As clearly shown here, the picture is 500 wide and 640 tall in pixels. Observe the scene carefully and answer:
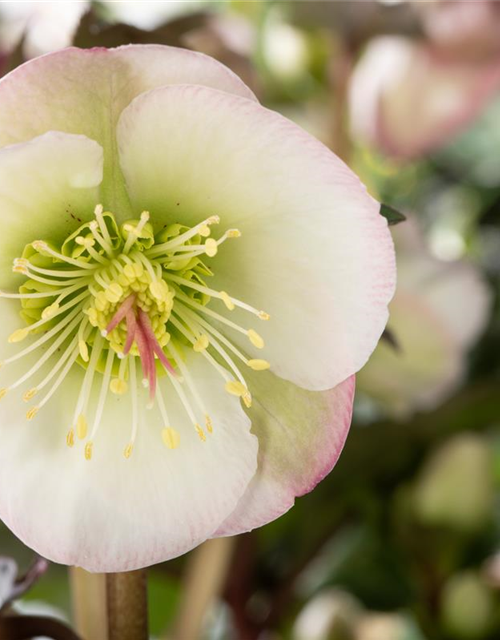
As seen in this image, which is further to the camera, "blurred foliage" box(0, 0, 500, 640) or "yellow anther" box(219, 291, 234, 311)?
"blurred foliage" box(0, 0, 500, 640)

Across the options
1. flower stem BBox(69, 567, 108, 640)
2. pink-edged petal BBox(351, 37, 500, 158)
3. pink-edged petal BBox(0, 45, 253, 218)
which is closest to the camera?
pink-edged petal BBox(0, 45, 253, 218)

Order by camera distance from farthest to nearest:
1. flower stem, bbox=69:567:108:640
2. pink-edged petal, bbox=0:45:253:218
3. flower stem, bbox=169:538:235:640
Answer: flower stem, bbox=169:538:235:640, flower stem, bbox=69:567:108:640, pink-edged petal, bbox=0:45:253:218

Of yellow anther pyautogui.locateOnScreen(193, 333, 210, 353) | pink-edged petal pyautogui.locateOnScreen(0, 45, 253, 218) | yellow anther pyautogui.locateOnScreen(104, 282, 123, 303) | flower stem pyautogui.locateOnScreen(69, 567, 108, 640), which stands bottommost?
flower stem pyautogui.locateOnScreen(69, 567, 108, 640)

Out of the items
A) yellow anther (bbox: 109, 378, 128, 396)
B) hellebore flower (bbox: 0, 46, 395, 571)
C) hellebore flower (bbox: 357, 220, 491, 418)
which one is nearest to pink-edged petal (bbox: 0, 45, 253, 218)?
hellebore flower (bbox: 0, 46, 395, 571)

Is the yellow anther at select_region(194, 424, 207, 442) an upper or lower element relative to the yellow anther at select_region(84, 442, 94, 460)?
lower

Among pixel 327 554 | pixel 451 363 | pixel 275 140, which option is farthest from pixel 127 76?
pixel 327 554

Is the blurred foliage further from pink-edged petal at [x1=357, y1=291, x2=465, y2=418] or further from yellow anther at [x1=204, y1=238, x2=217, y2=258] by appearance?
yellow anther at [x1=204, y1=238, x2=217, y2=258]

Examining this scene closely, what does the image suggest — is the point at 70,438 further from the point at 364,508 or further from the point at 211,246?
the point at 364,508

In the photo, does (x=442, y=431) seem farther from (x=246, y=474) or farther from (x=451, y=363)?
(x=246, y=474)
